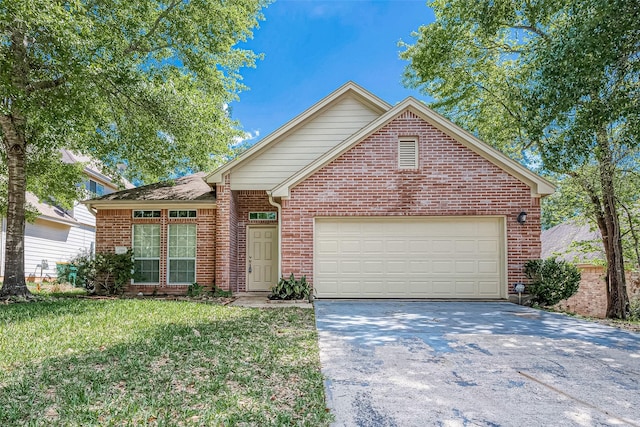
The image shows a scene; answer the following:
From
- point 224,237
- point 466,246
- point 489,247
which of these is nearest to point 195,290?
point 224,237

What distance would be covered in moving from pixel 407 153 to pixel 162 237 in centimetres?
741

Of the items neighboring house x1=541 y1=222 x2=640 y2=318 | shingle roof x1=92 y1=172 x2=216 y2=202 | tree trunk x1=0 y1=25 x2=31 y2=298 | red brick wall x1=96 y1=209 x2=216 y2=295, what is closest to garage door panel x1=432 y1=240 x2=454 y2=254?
neighboring house x1=541 y1=222 x2=640 y2=318

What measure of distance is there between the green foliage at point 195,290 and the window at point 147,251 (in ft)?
4.08

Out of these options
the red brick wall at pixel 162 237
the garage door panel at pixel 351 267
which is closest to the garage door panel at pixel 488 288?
the garage door panel at pixel 351 267

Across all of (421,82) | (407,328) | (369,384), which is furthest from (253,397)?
(421,82)

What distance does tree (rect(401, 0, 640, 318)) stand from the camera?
634 cm

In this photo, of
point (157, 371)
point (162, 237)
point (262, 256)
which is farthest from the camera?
point (262, 256)

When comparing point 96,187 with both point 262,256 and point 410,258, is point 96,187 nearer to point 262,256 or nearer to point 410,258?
point 262,256

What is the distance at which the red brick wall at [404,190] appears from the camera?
32.0 feet

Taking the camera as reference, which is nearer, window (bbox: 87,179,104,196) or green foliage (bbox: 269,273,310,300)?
green foliage (bbox: 269,273,310,300)

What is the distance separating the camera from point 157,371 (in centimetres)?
394

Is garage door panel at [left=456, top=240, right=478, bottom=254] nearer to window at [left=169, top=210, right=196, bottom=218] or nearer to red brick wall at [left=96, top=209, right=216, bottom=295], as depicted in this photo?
red brick wall at [left=96, top=209, right=216, bottom=295]

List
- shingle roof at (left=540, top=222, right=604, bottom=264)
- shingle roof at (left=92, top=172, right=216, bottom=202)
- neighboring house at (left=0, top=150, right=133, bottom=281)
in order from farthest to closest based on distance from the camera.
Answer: shingle roof at (left=540, top=222, right=604, bottom=264) < neighboring house at (left=0, top=150, right=133, bottom=281) < shingle roof at (left=92, top=172, right=216, bottom=202)

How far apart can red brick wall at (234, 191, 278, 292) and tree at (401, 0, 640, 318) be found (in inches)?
280
